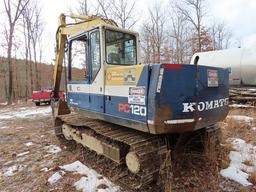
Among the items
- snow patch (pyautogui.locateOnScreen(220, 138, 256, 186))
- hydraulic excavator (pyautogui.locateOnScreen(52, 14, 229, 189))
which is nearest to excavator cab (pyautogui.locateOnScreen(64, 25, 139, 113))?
hydraulic excavator (pyautogui.locateOnScreen(52, 14, 229, 189))

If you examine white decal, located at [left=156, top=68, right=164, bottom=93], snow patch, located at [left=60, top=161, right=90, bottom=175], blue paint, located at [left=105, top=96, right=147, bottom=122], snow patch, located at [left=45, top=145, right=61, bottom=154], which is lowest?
snow patch, located at [left=60, top=161, right=90, bottom=175]

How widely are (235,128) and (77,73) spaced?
16.5ft

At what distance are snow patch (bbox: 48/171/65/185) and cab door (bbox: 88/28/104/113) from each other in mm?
1429

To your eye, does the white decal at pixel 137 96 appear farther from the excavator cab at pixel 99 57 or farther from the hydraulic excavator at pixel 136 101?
the excavator cab at pixel 99 57

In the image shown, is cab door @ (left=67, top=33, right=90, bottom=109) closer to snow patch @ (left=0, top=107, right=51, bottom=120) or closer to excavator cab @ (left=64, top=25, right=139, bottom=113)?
excavator cab @ (left=64, top=25, right=139, bottom=113)

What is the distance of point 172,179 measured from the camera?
436cm

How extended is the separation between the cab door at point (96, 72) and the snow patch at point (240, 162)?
8.98 ft

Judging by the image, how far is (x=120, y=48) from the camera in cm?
530

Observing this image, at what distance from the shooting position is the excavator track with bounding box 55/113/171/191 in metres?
4.00

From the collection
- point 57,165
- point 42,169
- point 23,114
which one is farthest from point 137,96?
point 23,114

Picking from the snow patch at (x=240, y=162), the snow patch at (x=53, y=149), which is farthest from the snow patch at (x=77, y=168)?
the snow patch at (x=240, y=162)

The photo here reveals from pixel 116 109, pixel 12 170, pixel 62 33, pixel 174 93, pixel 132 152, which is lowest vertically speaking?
pixel 12 170

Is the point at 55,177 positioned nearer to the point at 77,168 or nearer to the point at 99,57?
the point at 77,168

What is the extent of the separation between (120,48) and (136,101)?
1.70 m
